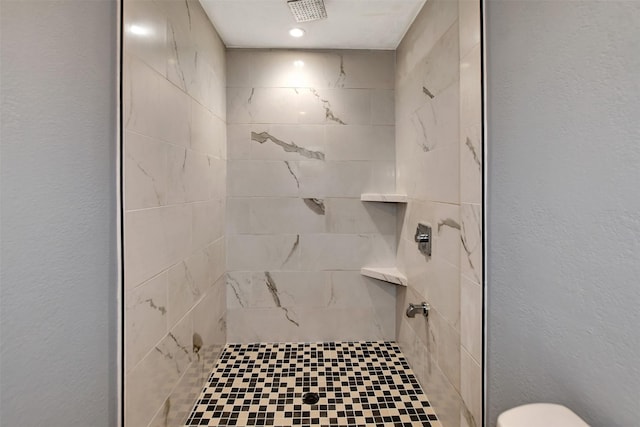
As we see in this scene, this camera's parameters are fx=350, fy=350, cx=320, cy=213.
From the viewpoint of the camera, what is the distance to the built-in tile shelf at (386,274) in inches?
79.4

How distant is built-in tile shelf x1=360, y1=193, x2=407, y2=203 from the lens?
79.7 inches

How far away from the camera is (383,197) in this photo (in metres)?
2.08

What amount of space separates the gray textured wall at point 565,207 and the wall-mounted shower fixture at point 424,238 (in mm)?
623

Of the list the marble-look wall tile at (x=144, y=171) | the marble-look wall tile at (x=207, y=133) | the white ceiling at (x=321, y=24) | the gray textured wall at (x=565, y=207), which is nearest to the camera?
the gray textured wall at (x=565, y=207)

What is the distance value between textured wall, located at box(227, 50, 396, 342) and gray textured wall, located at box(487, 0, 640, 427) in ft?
4.10

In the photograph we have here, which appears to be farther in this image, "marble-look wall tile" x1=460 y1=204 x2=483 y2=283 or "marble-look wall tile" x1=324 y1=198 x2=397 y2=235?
"marble-look wall tile" x1=324 y1=198 x2=397 y2=235

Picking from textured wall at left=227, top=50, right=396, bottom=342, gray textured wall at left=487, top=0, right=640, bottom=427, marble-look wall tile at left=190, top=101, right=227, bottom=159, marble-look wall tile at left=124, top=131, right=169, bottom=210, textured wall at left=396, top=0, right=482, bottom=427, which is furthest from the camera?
textured wall at left=227, top=50, right=396, bottom=342

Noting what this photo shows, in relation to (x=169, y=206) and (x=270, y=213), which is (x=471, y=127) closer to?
(x=169, y=206)

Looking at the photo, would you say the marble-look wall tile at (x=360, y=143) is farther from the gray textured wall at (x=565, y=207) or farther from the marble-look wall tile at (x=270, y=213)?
the gray textured wall at (x=565, y=207)

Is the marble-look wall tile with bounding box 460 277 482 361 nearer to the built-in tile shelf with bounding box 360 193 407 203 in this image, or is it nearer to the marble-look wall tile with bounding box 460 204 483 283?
the marble-look wall tile with bounding box 460 204 483 283

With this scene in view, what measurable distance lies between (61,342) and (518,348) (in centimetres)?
112

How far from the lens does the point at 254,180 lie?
224 centimetres

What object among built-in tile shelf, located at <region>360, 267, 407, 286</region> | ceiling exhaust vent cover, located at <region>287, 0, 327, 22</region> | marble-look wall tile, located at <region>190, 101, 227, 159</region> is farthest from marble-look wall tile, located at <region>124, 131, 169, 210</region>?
built-in tile shelf, located at <region>360, 267, 407, 286</region>

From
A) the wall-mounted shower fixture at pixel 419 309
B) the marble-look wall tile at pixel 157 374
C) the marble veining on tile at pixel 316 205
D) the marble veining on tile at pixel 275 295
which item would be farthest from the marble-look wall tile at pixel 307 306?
the marble-look wall tile at pixel 157 374
